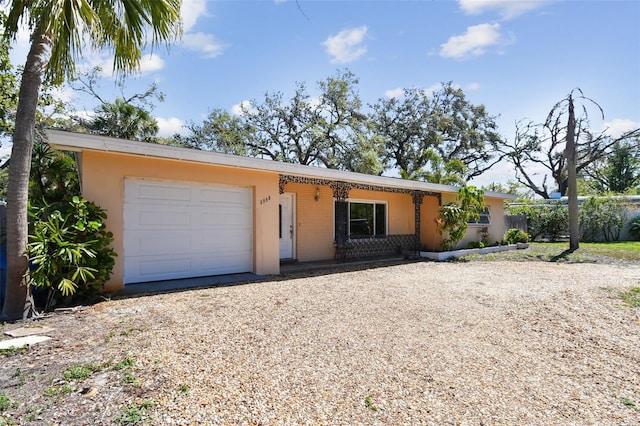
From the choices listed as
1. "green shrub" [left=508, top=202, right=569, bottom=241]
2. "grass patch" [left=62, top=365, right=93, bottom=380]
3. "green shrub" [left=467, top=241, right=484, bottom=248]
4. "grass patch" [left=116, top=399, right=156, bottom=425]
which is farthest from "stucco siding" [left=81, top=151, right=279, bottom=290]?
"green shrub" [left=508, top=202, right=569, bottom=241]

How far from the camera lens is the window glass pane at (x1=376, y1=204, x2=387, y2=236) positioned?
1345 cm

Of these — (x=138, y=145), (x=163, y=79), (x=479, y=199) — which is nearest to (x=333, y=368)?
(x=138, y=145)

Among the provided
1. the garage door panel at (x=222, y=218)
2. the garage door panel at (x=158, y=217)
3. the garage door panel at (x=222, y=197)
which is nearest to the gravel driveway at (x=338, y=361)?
the garage door panel at (x=158, y=217)

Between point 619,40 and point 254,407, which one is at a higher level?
point 619,40

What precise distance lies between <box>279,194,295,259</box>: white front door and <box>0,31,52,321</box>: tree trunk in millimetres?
6572

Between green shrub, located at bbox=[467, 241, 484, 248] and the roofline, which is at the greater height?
the roofline

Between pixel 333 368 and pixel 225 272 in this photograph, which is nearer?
pixel 333 368

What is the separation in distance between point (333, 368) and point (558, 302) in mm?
4796

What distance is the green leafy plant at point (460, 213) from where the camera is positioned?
12.8m

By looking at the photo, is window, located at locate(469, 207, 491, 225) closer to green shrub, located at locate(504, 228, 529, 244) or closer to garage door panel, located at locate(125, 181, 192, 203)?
green shrub, located at locate(504, 228, 529, 244)

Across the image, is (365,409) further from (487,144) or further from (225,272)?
(487,144)

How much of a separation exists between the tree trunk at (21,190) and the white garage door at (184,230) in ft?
6.43

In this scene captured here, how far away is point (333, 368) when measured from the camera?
3.52 m

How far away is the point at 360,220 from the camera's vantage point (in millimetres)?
12797
